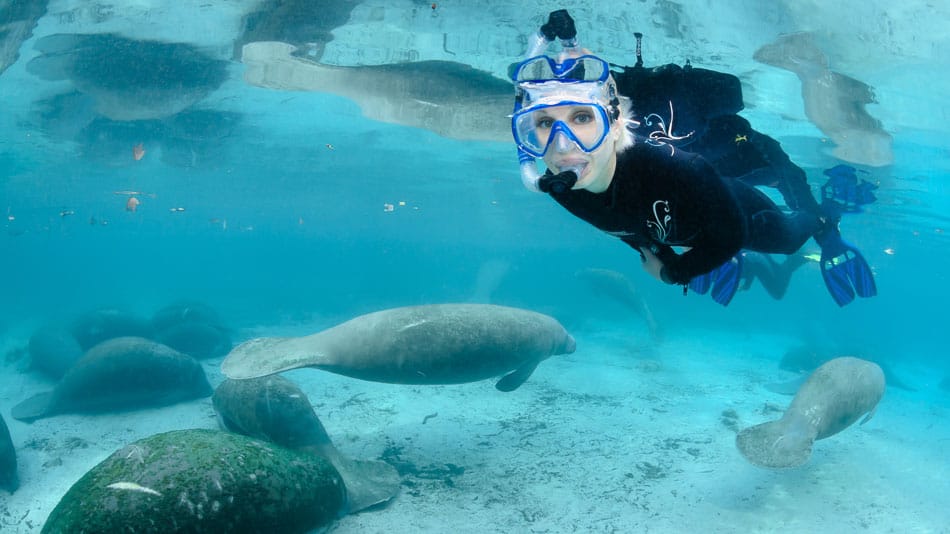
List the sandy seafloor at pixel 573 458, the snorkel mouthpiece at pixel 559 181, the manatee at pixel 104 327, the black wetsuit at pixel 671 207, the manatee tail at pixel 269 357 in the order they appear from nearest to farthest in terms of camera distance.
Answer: the snorkel mouthpiece at pixel 559 181 < the black wetsuit at pixel 671 207 < the manatee tail at pixel 269 357 < the sandy seafloor at pixel 573 458 < the manatee at pixel 104 327

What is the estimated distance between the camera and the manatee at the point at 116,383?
895 cm

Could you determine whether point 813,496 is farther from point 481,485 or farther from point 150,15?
point 150,15

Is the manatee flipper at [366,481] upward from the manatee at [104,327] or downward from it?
upward

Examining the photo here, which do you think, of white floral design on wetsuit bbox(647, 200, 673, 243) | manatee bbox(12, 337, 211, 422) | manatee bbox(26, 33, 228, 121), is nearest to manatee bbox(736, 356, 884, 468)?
white floral design on wetsuit bbox(647, 200, 673, 243)

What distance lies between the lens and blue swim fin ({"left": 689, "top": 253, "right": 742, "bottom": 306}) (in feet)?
17.4

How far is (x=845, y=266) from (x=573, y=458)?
14.3 feet

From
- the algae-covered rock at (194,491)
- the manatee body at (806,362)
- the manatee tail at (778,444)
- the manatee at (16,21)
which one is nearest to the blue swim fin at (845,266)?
the manatee tail at (778,444)

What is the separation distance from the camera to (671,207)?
9.71 feet

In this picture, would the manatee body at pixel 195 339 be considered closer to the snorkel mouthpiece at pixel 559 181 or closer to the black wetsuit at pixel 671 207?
the black wetsuit at pixel 671 207

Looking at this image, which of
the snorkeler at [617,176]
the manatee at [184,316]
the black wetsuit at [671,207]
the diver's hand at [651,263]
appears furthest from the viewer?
the manatee at [184,316]

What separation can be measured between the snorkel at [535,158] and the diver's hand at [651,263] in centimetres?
100

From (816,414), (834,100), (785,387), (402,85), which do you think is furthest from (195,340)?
(834,100)

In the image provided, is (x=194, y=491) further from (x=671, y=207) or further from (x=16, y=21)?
(x=16, y=21)

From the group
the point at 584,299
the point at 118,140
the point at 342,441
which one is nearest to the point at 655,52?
the point at 342,441
